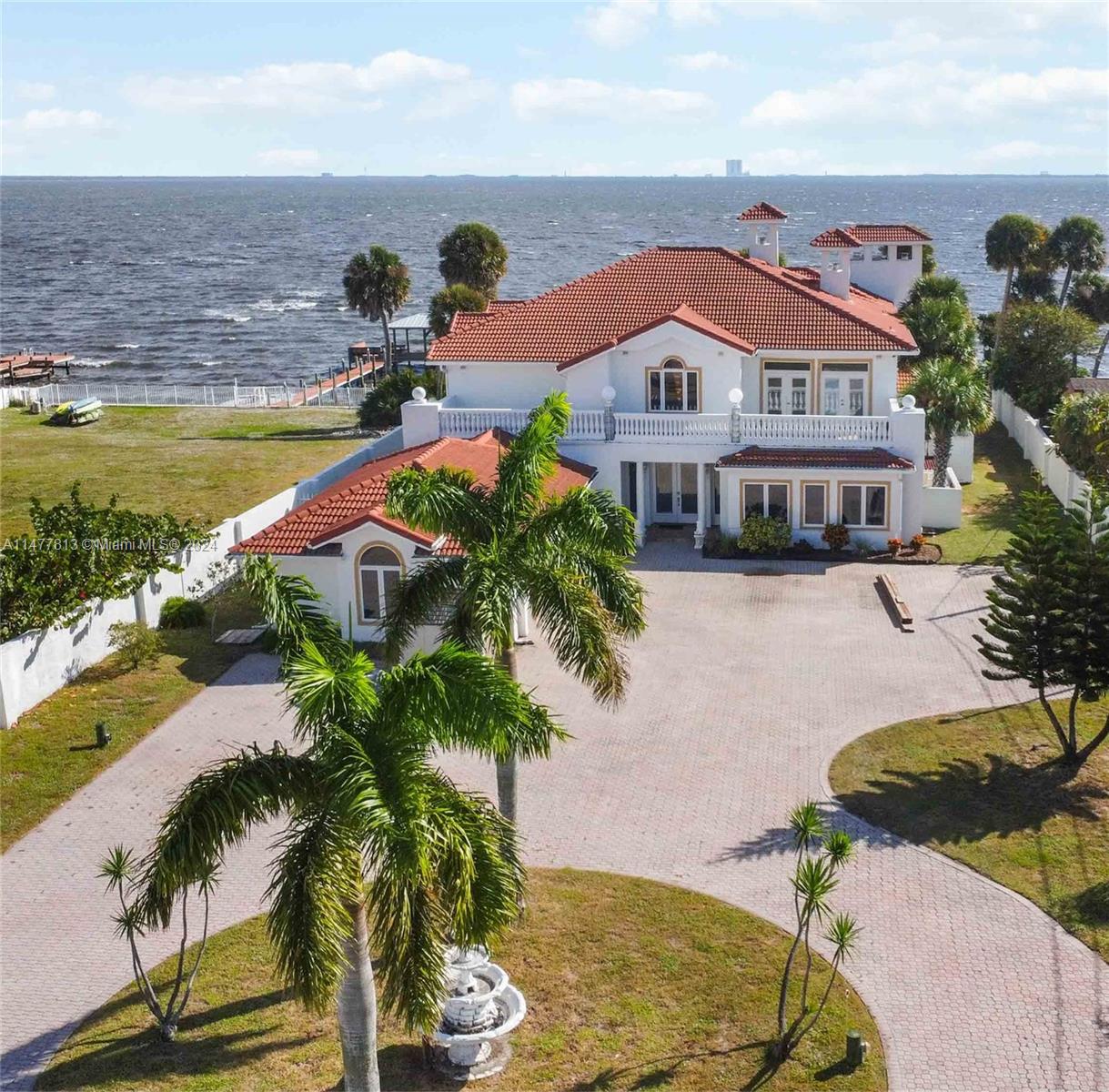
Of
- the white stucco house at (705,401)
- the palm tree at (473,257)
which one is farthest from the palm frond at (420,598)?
the palm tree at (473,257)

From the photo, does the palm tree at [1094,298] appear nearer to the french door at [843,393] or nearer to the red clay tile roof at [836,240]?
the red clay tile roof at [836,240]

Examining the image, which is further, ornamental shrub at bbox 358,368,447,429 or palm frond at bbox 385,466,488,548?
ornamental shrub at bbox 358,368,447,429

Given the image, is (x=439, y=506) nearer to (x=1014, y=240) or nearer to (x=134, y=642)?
(x=134, y=642)

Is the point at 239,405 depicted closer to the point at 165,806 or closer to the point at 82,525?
the point at 82,525

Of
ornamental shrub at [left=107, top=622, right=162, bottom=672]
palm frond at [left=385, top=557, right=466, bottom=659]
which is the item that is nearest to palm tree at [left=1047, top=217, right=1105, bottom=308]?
ornamental shrub at [left=107, top=622, right=162, bottom=672]

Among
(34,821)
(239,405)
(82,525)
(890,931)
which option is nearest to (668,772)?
(890,931)

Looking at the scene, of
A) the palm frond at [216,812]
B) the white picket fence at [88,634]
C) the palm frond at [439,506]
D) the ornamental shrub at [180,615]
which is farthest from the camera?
the ornamental shrub at [180,615]

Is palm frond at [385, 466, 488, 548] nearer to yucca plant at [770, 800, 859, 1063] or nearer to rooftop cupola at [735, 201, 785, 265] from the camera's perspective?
yucca plant at [770, 800, 859, 1063]

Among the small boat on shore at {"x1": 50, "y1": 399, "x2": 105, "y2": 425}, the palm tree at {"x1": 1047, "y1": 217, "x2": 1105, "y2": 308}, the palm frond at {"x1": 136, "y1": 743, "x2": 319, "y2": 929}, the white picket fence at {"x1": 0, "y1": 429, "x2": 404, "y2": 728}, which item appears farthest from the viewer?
the palm tree at {"x1": 1047, "y1": 217, "x2": 1105, "y2": 308}
